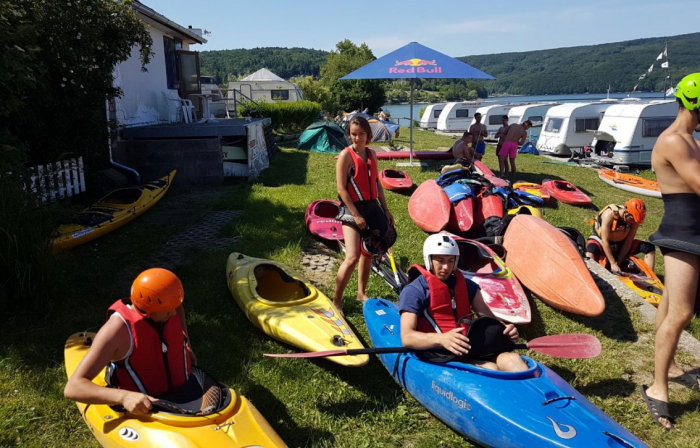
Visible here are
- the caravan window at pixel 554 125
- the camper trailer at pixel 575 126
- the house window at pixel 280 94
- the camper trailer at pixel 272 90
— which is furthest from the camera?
the house window at pixel 280 94

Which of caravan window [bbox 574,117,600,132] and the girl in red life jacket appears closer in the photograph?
the girl in red life jacket

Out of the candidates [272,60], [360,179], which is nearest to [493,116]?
[360,179]

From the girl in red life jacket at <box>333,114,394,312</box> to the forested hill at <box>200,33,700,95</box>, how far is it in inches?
2634

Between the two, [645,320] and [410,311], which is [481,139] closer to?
[645,320]

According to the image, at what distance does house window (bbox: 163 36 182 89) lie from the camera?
14.2 metres

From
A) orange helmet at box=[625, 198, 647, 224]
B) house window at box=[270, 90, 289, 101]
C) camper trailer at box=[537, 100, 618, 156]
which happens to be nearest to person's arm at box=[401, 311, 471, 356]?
orange helmet at box=[625, 198, 647, 224]

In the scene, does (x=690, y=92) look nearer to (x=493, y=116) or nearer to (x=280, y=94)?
(x=493, y=116)

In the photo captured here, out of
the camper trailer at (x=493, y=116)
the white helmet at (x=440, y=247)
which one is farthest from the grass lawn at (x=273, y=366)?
the camper trailer at (x=493, y=116)

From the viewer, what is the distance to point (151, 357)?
2764 millimetres

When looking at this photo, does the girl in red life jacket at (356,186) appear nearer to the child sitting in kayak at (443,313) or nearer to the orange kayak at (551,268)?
the child sitting in kayak at (443,313)

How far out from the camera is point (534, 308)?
17.3 ft

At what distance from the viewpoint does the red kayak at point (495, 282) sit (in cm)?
467

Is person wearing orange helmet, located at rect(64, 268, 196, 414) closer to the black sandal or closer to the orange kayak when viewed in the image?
the black sandal

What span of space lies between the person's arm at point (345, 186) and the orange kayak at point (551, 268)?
2226mm
